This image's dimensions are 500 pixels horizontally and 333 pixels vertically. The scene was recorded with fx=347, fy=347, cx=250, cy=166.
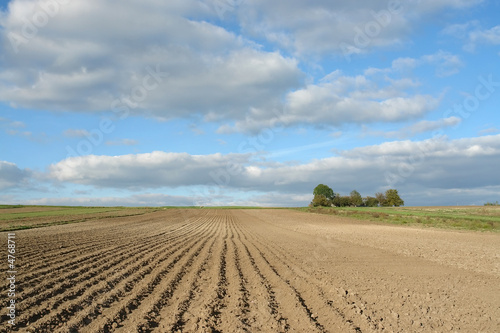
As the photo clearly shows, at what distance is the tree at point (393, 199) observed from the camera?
121 m

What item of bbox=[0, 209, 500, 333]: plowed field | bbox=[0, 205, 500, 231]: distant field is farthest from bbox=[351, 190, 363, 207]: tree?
bbox=[0, 209, 500, 333]: plowed field

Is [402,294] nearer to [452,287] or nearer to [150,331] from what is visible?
[452,287]

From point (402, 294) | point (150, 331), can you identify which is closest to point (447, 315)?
point (402, 294)

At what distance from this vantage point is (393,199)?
122 meters

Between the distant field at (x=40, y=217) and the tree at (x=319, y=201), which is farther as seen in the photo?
the tree at (x=319, y=201)

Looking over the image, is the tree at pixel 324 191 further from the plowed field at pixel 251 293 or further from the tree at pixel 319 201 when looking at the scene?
the plowed field at pixel 251 293

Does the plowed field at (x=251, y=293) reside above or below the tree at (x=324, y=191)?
below

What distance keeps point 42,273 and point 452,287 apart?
11.5 m

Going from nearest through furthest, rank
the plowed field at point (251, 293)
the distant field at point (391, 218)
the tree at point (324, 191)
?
the plowed field at point (251, 293) < the distant field at point (391, 218) < the tree at point (324, 191)

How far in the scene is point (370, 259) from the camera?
14.4 meters

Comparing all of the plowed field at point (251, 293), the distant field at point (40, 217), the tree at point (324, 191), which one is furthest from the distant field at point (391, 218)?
the tree at point (324, 191)

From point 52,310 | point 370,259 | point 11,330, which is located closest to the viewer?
point 11,330

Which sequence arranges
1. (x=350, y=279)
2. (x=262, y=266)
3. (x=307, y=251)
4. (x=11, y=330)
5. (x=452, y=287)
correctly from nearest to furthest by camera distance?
(x=11, y=330) → (x=452, y=287) → (x=350, y=279) → (x=262, y=266) → (x=307, y=251)

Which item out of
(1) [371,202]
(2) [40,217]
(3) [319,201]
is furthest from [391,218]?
(1) [371,202]
